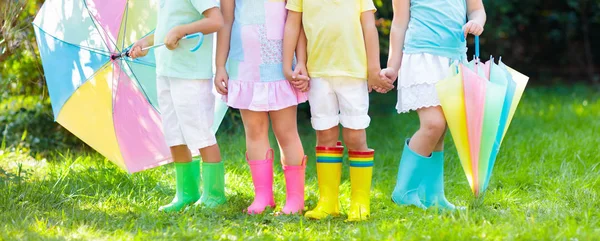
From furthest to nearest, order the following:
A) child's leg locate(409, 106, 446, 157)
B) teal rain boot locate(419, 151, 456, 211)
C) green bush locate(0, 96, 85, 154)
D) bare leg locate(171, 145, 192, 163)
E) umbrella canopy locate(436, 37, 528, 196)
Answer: green bush locate(0, 96, 85, 154) < bare leg locate(171, 145, 192, 163) < teal rain boot locate(419, 151, 456, 211) < child's leg locate(409, 106, 446, 157) < umbrella canopy locate(436, 37, 528, 196)

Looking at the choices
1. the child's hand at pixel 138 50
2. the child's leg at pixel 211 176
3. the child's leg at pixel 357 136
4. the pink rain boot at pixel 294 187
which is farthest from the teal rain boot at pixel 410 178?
the child's hand at pixel 138 50

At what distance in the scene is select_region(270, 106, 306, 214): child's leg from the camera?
332cm

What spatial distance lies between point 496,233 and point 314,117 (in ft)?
Result: 2.89

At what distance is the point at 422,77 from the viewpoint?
3.26 meters

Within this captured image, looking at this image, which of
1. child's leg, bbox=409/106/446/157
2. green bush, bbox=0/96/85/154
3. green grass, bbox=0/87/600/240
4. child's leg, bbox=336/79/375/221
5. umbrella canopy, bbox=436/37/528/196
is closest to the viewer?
green grass, bbox=0/87/600/240

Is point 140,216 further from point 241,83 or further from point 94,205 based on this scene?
point 241,83

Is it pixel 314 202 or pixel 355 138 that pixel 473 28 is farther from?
pixel 314 202

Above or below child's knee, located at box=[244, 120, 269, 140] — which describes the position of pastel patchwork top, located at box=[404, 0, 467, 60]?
above

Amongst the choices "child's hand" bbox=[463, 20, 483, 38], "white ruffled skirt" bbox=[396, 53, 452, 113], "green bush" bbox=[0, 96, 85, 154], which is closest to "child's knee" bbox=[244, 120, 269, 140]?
"white ruffled skirt" bbox=[396, 53, 452, 113]

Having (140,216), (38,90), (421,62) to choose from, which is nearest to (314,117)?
(421,62)

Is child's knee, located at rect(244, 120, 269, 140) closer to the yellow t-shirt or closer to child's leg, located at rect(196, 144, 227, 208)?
child's leg, located at rect(196, 144, 227, 208)

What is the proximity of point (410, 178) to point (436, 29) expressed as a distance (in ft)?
2.07

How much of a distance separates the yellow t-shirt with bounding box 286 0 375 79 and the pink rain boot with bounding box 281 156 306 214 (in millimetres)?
420

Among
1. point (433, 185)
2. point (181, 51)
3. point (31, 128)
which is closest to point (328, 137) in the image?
point (433, 185)
